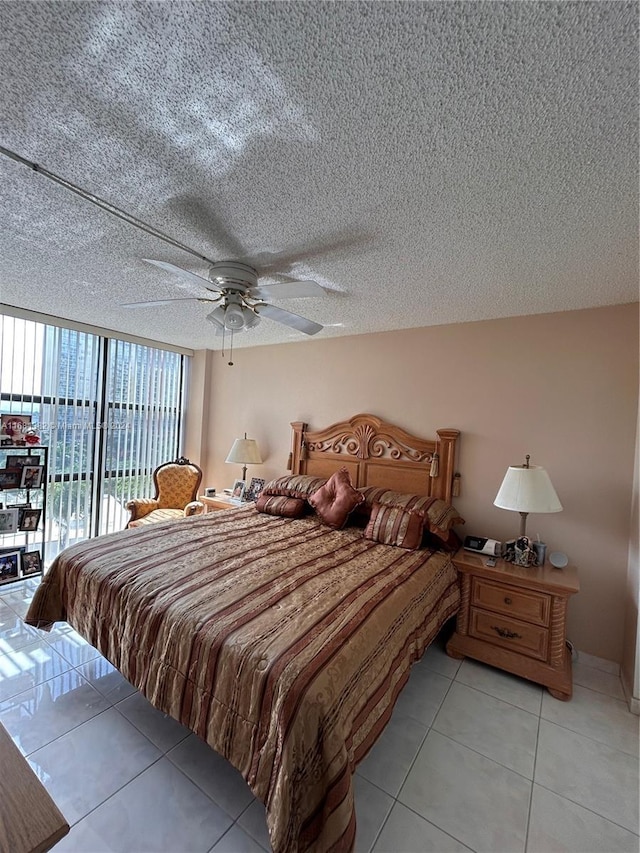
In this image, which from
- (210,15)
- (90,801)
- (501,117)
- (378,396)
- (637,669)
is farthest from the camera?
(378,396)

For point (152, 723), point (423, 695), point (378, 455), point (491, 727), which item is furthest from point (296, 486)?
point (491, 727)

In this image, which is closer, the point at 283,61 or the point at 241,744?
the point at 283,61

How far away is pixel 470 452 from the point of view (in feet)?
10.3

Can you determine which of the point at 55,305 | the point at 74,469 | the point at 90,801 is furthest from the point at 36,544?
the point at 90,801

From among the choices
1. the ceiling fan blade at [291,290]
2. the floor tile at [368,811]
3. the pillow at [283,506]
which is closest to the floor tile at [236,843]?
the floor tile at [368,811]

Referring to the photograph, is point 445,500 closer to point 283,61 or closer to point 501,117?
point 501,117

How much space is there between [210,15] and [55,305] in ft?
10.5

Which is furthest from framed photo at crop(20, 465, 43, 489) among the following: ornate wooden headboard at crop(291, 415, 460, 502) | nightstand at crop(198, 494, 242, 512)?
ornate wooden headboard at crop(291, 415, 460, 502)

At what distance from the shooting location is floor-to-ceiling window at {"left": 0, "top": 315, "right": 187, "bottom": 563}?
12.0 feet

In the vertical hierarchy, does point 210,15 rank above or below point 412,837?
above

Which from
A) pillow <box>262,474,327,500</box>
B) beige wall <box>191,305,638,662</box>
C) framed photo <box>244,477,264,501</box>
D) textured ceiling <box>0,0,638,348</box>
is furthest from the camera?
framed photo <box>244,477,264,501</box>

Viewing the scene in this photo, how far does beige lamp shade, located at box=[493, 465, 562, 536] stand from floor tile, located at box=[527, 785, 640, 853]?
1.39 metres

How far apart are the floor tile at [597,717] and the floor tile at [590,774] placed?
7 centimetres

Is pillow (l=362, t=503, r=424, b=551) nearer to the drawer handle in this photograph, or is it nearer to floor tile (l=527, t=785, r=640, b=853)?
the drawer handle
